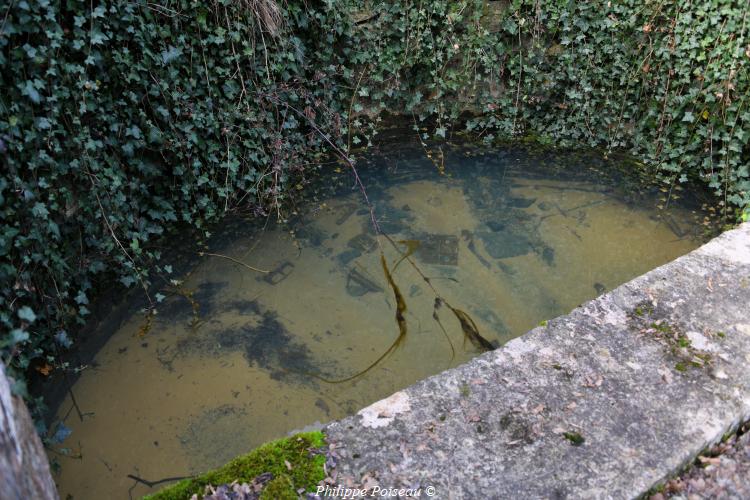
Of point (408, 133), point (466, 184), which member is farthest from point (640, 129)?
point (408, 133)

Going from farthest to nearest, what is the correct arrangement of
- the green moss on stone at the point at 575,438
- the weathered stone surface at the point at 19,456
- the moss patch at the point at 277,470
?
1. the green moss on stone at the point at 575,438
2. the moss patch at the point at 277,470
3. the weathered stone surface at the point at 19,456

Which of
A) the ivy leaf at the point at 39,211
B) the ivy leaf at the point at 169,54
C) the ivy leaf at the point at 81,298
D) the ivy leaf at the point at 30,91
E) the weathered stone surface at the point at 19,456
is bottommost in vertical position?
the ivy leaf at the point at 81,298

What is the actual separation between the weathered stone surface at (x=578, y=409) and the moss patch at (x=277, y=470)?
3.1 inches

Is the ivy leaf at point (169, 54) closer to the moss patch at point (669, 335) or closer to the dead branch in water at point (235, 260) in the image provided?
the dead branch in water at point (235, 260)

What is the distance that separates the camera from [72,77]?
2725 millimetres

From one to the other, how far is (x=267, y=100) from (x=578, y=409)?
112 inches

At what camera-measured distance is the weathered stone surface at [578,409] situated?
1770 mm

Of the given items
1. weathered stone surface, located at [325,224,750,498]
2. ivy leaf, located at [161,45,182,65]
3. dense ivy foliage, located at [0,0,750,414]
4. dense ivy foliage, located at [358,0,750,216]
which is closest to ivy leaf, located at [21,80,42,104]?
dense ivy foliage, located at [0,0,750,414]

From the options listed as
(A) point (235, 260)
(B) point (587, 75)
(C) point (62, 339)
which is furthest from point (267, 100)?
(B) point (587, 75)

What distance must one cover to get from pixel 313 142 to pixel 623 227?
2.31 metres

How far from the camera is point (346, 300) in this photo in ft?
10.7

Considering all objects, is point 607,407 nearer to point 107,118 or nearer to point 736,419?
point 736,419

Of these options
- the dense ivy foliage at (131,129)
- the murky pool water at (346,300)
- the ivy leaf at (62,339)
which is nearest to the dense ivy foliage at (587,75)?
the murky pool water at (346,300)

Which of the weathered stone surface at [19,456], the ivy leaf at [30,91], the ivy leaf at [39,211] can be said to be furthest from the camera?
the ivy leaf at [39,211]
